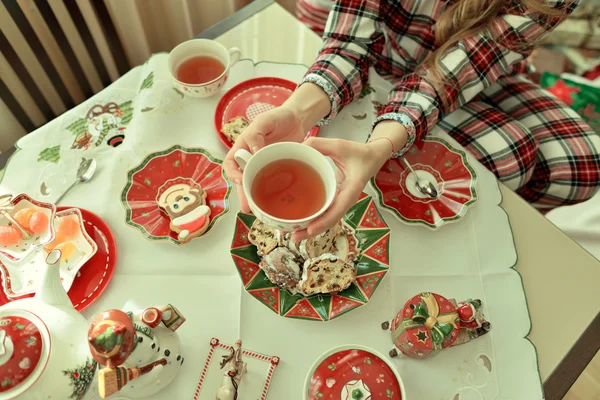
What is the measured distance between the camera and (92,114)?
3.75ft

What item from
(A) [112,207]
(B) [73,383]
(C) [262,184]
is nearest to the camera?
(B) [73,383]

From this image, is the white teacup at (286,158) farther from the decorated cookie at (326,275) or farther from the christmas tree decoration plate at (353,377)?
the christmas tree decoration plate at (353,377)

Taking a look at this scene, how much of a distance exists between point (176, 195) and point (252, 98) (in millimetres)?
359

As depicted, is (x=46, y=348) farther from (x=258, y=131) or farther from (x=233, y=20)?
(x=233, y=20)

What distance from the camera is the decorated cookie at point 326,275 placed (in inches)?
33.8

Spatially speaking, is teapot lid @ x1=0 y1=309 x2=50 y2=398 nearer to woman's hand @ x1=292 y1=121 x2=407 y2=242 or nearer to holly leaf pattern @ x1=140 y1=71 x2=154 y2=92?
woman's hand @ x1=292 y1=121 x2=407 y2=242

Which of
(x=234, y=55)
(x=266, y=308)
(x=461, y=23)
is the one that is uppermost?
(x=461, y=23)

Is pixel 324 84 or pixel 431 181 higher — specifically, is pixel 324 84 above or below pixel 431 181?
above

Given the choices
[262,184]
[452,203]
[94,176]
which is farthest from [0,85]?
[452,203]

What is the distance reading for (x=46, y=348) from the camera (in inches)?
23.3

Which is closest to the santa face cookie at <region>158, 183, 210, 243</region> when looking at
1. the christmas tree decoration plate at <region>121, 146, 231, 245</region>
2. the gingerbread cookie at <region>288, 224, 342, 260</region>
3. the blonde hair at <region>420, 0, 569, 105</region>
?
the christmas tree decoration plate at <region>121, 146, 231, 245</region>

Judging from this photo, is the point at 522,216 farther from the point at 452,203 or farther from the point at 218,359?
the point at 218,359

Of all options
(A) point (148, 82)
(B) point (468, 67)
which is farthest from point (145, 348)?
(B) point (468, 67)

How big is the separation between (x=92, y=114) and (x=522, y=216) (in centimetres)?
117
